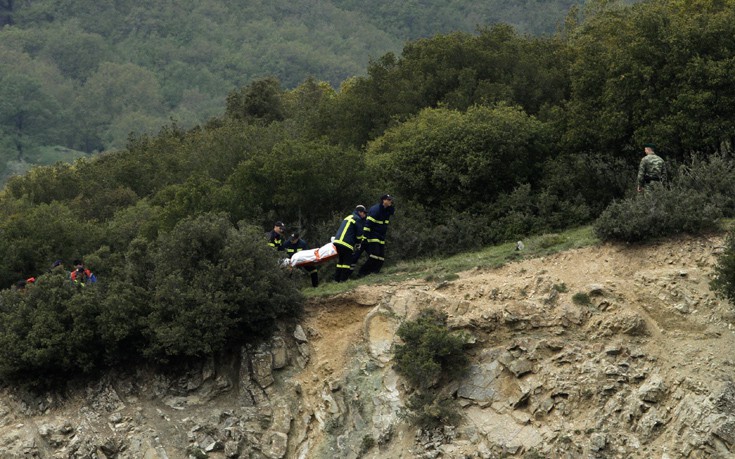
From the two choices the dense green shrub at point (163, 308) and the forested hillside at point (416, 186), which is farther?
the forested hillside at point (416, 186)

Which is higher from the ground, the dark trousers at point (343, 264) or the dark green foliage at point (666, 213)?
the dark green foliage at point (666, 213)

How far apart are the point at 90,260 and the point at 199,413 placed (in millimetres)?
7091

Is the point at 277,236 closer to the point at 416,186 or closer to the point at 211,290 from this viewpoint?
the point at 211,290

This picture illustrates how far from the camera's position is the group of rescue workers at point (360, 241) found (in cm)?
2511

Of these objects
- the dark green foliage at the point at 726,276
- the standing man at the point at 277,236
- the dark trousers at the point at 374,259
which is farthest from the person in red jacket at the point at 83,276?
the dark green foliage at the point at 726,276

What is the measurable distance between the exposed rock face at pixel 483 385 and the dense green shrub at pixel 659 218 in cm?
31

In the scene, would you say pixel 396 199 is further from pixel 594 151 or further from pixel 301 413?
pixel 301 413

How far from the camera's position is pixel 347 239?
25.1 metres

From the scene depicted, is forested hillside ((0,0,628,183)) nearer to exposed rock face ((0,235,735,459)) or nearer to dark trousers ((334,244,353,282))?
dark trousers ((334,244,353,282))

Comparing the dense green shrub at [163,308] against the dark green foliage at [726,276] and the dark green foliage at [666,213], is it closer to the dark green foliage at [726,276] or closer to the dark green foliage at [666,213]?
the dark green foliage at [666,213]

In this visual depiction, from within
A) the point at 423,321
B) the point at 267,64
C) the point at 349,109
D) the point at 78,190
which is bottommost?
the point at 267,64

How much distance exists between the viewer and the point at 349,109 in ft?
136

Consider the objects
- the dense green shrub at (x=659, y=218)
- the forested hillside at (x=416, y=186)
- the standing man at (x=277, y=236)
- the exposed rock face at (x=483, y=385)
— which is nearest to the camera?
the exposed rock face at (x=483, y=385)

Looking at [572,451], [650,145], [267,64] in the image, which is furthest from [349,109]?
[267,64]
